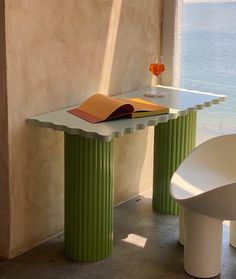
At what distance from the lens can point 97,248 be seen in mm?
2617

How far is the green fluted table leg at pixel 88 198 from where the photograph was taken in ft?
8.29

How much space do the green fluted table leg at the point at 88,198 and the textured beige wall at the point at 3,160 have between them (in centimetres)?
24

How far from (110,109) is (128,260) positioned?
0.63m

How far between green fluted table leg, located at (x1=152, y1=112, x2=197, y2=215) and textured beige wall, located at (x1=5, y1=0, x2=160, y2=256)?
Result: 21 cm

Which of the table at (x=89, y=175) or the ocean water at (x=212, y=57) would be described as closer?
the table at (x=89, y=175)

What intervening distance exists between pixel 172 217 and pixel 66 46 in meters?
0.99

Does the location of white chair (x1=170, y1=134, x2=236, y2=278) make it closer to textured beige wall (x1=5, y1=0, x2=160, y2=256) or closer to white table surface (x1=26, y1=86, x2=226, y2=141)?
white table surface (x1=26, y1=86, x2=226, y2=141)

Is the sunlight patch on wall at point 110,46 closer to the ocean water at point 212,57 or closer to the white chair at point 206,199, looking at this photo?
the ocean water at point 212,57

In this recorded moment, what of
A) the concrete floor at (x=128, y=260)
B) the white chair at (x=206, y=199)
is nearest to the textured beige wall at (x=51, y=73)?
the concrete floor at (x=128, y=260)

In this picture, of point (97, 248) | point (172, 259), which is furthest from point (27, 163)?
point (172, 259)

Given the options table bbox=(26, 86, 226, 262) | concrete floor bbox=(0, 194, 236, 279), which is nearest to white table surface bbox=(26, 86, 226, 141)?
table bbox=(26, 86, 226, 262)

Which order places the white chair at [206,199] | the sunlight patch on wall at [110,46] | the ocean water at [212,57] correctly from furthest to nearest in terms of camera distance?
the ocean water at [212,57] < the sunlight patch on wall at [110,46] < the white chair at [206,199]

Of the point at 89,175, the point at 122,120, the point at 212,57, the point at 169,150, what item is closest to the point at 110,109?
the point at 122,120

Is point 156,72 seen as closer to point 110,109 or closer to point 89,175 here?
point 110,109
